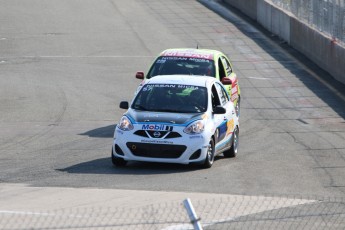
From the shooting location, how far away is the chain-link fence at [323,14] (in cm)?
2814

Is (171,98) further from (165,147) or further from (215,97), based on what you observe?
(165,147)

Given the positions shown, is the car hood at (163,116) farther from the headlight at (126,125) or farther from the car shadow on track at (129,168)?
the car shadow on track at (129,168)

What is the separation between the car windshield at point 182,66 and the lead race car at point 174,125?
8.76 ft

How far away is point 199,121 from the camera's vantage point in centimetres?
1555

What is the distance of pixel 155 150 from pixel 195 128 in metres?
0.77

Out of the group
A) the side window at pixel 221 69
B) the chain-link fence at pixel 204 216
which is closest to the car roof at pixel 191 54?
the side window at pixel 221 69

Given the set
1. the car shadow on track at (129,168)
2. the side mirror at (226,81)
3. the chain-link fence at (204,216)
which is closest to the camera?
the chain-link fence at (204,216)

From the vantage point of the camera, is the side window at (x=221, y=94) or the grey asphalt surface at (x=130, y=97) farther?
the side window at (x=221, y=94)

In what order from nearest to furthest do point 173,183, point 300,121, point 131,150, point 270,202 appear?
1. point 270,202
2. point 173,183
3. point 131,150
4. point 300,121

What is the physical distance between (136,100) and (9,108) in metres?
7.19

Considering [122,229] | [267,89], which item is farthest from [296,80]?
[122,229]

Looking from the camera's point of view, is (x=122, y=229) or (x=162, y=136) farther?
(x=162, y=136)

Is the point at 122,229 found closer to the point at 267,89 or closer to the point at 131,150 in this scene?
the point at 131,150

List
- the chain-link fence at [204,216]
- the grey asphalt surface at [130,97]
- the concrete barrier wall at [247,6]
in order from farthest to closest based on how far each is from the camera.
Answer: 1. the concrete barrier wall at [247,6]
2. the grey asphalt surface at [130,97]
3. the chain-link fence at [204,216]
